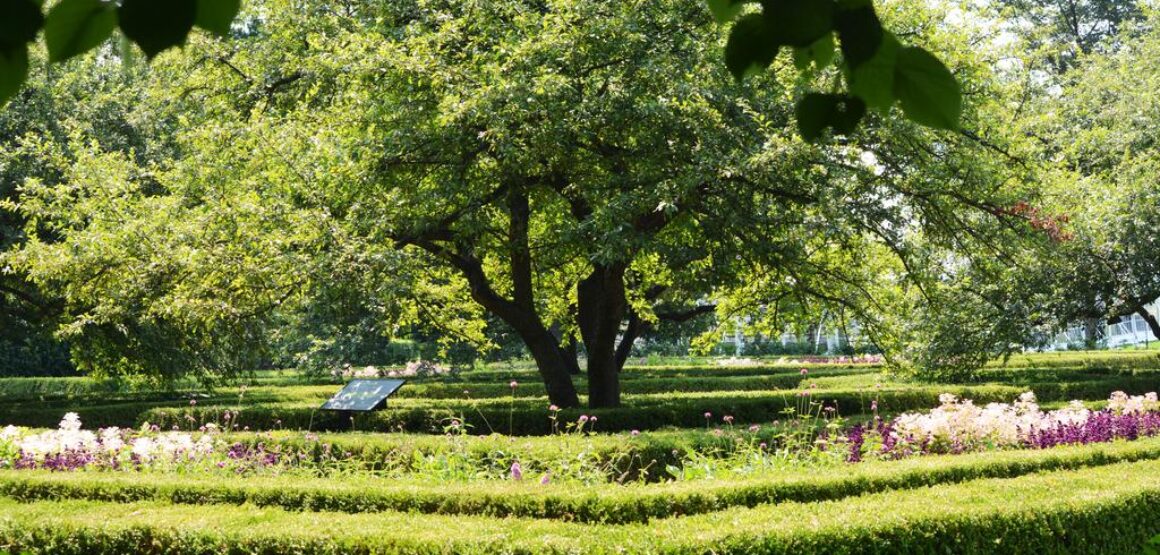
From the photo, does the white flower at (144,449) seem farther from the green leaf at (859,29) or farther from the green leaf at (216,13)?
the green leaf at (859,29)

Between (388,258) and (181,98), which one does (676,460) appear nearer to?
(388,258)

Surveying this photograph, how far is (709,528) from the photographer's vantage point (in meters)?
5.11

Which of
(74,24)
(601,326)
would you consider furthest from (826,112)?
(601,326)

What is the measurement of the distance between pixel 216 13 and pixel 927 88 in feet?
2.51

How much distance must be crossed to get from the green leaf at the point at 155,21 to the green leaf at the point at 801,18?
0.61 metres

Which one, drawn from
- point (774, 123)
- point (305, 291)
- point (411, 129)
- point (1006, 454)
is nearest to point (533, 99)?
point (411, 129)

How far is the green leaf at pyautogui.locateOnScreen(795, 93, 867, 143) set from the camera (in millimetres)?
1204

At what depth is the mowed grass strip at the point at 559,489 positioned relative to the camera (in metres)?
5.82

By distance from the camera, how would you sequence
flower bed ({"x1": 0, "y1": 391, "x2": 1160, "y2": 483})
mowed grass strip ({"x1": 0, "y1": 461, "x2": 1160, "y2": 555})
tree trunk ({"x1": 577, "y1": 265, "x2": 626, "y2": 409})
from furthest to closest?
tree trunk ({"x1": 577, "y1": 265, "x2": 626, "y2": 409}) < flower bed ({"x1": 0, "y1": 391, "x2": 1160, "y2": 483}) < mowed grass strip ({"x1": 0, "y1": 461, "x2": 1160, "y2": 555})

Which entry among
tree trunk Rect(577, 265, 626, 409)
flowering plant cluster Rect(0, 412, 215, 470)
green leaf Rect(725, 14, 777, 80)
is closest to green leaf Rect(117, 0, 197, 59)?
green leaf Rect(725, 14, 777, 80)

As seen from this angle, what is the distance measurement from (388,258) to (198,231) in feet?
8.51

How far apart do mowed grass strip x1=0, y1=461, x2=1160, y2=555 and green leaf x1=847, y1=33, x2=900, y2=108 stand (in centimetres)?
389

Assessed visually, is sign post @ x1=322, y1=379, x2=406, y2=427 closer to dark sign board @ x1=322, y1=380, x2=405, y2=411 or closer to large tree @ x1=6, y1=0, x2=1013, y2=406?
dark sign board @ x1=322, y1=380, x2=405, y2=411

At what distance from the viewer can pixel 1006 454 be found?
7.21 m
